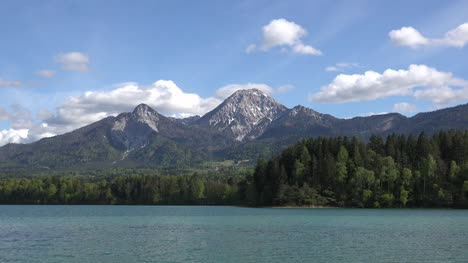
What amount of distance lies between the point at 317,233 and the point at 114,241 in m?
32.2

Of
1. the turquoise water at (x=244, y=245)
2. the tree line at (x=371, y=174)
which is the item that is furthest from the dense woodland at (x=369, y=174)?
the turquoise water at (x=244, y=245)

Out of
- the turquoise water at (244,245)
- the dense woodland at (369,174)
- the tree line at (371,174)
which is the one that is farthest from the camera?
the dense woodland at (369,174)

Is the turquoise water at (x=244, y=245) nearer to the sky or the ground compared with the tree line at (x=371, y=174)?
nearer to the ground

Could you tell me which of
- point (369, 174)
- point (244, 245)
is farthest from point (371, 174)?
point (244, 245)

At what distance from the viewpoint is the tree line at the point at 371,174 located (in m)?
165

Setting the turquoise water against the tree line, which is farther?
the tree line

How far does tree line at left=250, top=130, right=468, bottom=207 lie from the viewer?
165m

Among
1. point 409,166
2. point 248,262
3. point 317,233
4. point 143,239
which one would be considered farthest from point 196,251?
point 409,166

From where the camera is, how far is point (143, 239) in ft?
227

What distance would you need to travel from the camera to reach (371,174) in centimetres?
16700

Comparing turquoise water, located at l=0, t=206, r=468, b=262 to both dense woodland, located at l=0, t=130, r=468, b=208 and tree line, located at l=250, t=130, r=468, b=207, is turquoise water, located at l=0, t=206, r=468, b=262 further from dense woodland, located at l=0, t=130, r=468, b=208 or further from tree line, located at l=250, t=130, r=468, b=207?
dense woodland, located at l=0, t=130, r=468, b=208

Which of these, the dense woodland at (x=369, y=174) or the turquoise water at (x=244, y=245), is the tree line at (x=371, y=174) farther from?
the turquoise water at (x=244, y=245)

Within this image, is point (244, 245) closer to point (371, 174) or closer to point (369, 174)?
point (369, 174)

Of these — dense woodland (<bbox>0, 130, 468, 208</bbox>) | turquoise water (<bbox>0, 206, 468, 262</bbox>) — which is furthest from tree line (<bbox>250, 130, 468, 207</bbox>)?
turquoise water (<bbox>0, 206, 468, 262</bbox>)
